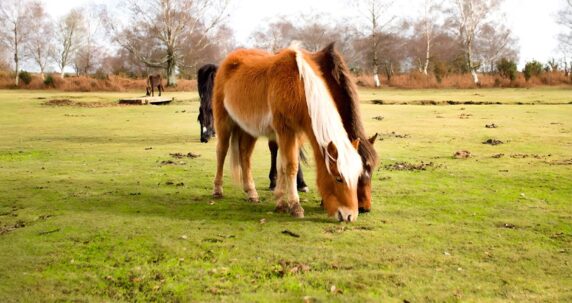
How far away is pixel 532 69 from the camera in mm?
38125

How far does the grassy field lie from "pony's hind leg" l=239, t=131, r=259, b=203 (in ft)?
0.53

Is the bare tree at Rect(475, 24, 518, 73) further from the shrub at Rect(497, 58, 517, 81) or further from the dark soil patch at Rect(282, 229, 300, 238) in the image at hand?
the dark soil patch at Rect(282, 229, 300, 238)

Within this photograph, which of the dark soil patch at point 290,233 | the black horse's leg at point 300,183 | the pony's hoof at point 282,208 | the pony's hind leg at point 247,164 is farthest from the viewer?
the black horse's leg at point 300,183

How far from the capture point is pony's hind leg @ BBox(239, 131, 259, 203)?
6637 mm

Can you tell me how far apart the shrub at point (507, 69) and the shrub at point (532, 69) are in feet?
3.00

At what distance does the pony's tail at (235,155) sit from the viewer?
689 cm

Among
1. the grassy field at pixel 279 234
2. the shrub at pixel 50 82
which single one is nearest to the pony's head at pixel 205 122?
the grassy field at pixel 279 234

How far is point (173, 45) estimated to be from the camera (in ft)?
152

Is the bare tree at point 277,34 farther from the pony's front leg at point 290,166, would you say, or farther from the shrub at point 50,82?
the pony's front leg at point 290,166

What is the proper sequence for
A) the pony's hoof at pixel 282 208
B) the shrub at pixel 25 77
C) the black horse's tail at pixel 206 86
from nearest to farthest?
the pony's hoof at pixel 282 208 → the black horse's tail at pixel 206 86 → the shrub at pixel 25 77

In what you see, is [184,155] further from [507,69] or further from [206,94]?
[507,69]

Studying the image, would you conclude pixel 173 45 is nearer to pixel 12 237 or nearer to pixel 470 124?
pixel 470 124

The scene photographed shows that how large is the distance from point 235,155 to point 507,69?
118ft

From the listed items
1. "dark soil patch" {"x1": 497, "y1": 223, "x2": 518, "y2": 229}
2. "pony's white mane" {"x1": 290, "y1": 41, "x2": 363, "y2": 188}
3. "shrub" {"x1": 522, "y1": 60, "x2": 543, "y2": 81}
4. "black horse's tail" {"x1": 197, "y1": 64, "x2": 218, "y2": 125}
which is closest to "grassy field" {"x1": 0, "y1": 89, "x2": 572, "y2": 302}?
"dark soil patch" {"x1": 497, "y1": 223, "x2": 518, "y2": 229}
